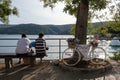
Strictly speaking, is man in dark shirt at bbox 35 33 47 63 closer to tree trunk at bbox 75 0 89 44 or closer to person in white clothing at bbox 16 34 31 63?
person in white clothing at bbox 16 34 31 63

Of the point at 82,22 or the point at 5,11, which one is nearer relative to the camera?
the point at 82,22

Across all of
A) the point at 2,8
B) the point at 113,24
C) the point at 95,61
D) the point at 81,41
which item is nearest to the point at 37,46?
the point at 81,41

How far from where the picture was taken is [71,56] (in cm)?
1045

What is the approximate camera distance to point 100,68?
29.9 feet

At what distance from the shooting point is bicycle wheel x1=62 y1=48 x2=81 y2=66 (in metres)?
9.88

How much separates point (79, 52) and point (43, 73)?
1.76 m

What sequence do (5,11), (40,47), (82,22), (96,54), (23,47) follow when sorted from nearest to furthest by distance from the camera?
1. (23,47)
2. (40,47)
3. (82,22)
4. (96,54)
5. (5,11)

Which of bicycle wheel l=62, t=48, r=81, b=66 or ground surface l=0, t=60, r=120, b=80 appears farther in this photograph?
bicycle wheel l=62, t=48, r=81, b=66

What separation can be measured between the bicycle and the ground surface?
59cm

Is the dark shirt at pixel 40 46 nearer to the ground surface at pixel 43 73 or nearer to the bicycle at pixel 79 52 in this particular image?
the ground surface at pixel 43 73

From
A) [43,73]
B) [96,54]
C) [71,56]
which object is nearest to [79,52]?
[71,56]

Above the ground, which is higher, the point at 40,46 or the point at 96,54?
the point at 40,46

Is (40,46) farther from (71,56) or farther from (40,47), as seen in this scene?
(71,56)

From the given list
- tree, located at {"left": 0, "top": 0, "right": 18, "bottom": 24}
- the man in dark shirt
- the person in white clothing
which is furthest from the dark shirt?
tree, located at {"left": 0, "top": 0, "right": 18, "bottom": 24}
